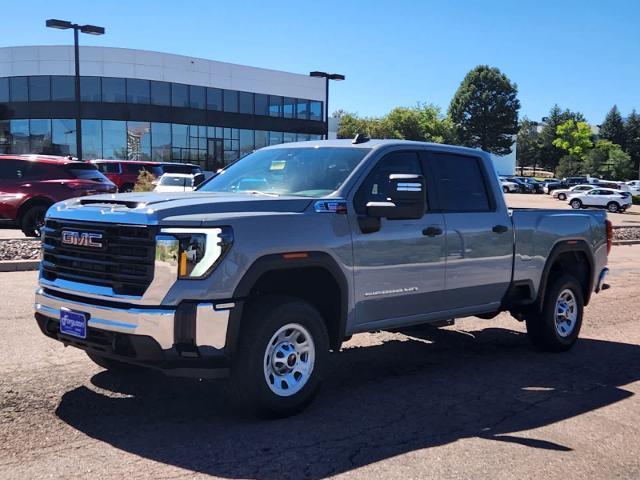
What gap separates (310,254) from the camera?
15.6 ft

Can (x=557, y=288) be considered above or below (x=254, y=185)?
below

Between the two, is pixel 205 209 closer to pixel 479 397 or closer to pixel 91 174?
pixel 479 397

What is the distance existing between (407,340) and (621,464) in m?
3.49

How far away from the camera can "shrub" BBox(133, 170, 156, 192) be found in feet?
80.3

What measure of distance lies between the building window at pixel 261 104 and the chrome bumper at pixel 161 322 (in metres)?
49.8

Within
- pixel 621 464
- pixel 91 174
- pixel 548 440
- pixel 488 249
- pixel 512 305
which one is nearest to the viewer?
pixel 621 464

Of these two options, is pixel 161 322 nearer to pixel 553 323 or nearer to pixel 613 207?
pixel 553 323

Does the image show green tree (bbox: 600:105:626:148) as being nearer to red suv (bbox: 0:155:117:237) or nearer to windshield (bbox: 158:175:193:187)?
windshield (bbox: 158:175:193:187)

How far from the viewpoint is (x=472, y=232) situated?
6133mm

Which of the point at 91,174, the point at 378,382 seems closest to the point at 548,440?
the point at 378,382

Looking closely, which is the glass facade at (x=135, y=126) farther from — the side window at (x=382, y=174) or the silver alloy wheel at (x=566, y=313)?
the side window at (x=382, y=174)

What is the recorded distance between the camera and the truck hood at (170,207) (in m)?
4.35

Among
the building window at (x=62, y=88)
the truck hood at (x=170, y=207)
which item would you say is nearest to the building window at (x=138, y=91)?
the building window at (x=62, y=88)

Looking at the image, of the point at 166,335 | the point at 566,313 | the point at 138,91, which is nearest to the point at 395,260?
the point at 166,335
